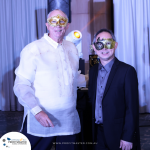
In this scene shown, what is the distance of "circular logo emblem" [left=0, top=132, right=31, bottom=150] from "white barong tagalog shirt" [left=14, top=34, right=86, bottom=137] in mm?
70

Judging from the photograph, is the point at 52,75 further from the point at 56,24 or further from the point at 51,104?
the point at 56,24

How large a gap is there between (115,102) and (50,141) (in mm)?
574

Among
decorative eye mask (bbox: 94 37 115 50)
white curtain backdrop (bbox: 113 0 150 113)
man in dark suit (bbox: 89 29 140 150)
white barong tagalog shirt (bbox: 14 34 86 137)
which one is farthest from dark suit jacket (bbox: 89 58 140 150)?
white curtain backdrop (bbox: 113 0 150 113)

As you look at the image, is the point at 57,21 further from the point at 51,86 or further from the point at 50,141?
the point at 50,141

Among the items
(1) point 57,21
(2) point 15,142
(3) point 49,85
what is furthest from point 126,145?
(1) point 57,21

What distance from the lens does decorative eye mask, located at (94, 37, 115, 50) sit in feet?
4.09

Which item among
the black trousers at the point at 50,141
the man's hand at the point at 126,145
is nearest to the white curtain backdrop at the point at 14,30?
the black trousers at the point at 50,141

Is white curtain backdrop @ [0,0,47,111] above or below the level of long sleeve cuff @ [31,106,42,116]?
above

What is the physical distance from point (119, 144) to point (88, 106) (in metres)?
0.51

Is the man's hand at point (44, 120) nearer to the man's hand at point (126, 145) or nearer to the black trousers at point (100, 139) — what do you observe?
the black trousers at point (100, 139)

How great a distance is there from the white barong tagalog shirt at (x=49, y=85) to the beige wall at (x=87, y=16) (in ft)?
8.87

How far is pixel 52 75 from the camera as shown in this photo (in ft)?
4.29

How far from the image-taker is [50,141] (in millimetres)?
1347

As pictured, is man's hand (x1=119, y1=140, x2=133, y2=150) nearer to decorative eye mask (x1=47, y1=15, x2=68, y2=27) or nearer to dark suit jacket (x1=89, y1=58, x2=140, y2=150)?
dark suit jacket (x1=89, y1=58, x2=140, y2=150)
